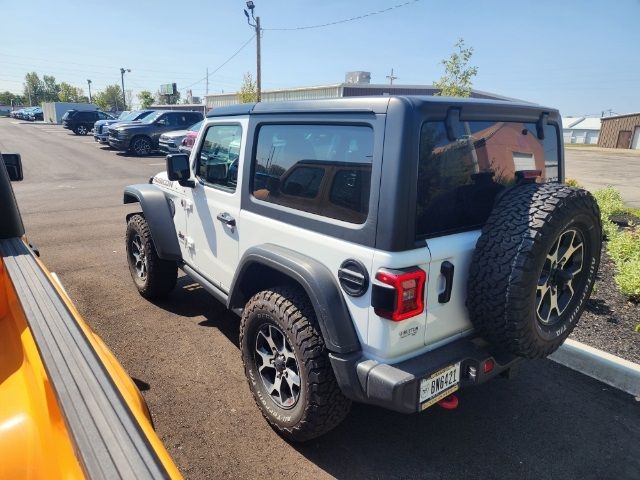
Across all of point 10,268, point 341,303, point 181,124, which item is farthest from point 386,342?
point 181,124

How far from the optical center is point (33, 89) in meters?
102

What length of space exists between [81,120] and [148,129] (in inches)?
Result: 558

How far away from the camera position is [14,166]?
3.33 meters

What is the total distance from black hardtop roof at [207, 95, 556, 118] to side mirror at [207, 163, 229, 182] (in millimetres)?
479

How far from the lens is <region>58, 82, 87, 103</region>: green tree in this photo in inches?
3480

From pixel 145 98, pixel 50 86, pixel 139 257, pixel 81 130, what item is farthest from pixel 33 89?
pixel 139 257

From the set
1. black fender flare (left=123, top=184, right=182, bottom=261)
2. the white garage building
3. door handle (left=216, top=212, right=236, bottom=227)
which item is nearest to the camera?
door handle (left=216, top=212, right=236, bottom=227)

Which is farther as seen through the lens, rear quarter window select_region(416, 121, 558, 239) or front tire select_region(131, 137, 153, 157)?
front tire select_region(131, 137, 153, 157)

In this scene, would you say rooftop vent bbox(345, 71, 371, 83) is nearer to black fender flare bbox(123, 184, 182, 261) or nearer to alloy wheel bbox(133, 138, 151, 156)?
alloy wheel bbox(133, 138, 151, 156)

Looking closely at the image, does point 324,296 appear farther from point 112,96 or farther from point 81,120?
point 112,96

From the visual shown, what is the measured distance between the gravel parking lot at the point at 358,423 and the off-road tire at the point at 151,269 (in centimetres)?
16

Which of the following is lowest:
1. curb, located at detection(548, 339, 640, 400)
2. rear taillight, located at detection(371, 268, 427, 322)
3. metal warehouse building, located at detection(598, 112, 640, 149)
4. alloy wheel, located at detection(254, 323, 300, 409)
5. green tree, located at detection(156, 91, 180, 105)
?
curb, located at detection(548, 339, 640, 400)

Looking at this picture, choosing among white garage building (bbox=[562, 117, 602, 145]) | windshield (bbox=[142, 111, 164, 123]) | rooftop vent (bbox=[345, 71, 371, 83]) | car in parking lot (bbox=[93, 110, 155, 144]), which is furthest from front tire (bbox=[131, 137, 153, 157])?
white garage building (bbox=[562, 117, 602, 145])

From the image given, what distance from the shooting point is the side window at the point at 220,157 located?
3150mm
